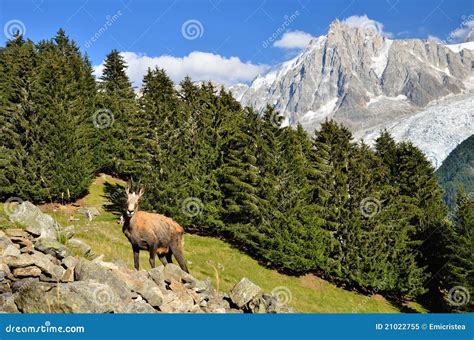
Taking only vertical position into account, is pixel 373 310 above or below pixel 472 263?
below

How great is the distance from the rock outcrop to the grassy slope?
53.2 feet

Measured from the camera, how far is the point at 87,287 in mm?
10359

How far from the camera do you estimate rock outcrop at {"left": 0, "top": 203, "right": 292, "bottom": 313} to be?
9.74 metres

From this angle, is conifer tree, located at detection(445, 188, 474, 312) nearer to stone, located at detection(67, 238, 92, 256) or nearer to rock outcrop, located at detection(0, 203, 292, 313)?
rock outcrop, located at detection(0, 203, 292, 313)

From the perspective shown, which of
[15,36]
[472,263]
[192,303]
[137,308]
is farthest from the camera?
[15,36]

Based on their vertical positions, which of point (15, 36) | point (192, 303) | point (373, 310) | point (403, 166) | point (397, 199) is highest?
point (15, 36)

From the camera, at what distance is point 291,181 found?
143ft

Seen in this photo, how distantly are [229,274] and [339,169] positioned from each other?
58.0 feet

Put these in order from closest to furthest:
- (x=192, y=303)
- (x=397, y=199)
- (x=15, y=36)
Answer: (x=192, y=303) < (x=397, y=199) < (x=15, y=36)

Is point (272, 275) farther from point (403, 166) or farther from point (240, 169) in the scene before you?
point (403, 166)

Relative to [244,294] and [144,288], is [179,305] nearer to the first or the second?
[144,288]

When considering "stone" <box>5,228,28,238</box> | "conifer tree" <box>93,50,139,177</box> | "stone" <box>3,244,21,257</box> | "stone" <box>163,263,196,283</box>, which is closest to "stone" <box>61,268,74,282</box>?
"stone" <box>3,244,21,257</box>

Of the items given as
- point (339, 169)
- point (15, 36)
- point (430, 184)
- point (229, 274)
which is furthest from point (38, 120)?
point (430, 184)

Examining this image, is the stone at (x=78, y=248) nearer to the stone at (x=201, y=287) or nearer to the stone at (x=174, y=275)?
the stone at (x=174, y=275)
